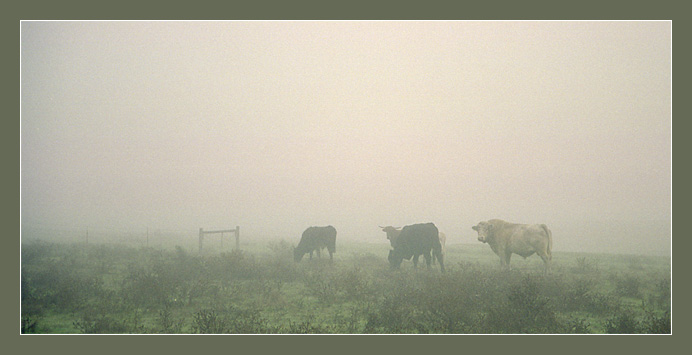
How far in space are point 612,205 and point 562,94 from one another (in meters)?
3.21

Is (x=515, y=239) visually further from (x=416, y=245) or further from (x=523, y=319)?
(x=523, y=319)

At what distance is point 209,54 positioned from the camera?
11516 mm

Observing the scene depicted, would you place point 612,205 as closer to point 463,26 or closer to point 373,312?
point 463,26

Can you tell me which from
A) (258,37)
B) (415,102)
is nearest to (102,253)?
(258,37)

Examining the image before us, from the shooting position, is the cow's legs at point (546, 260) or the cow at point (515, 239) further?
the cow at point (515, 239)

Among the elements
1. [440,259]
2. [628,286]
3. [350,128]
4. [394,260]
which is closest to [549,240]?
[628,286]

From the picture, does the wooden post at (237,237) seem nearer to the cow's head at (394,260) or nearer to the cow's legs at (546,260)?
the cow's head at (394,260)

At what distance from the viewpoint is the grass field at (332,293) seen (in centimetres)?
852

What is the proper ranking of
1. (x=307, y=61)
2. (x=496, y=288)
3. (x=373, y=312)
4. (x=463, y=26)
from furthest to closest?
(x=307, y=61) < (x=463, y=26) < (x=496, y=288) < (x=373, y=312)

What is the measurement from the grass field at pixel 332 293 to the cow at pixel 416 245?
32 cm

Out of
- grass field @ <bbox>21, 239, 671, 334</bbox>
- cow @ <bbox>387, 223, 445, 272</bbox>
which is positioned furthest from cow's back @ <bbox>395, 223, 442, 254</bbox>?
grass field @ <bbox>21, 239, 671, 334</bbox>

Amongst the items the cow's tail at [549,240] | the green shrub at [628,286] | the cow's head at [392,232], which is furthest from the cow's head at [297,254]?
the green shrub at [628,286]

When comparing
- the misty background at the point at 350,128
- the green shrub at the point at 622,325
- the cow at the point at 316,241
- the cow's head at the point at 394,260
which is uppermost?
the misty background at the point at 350,128

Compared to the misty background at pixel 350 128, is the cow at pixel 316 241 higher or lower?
lower
